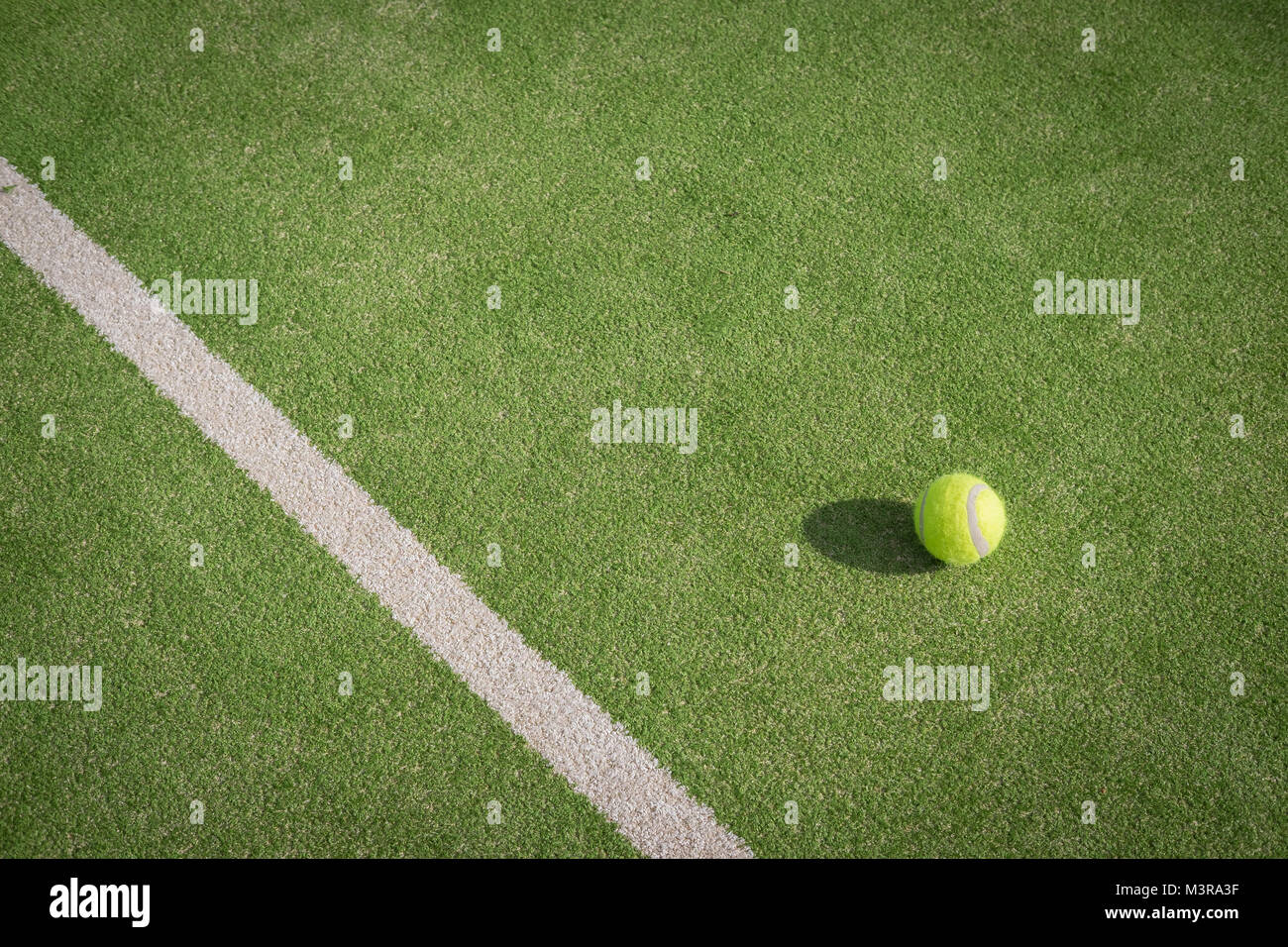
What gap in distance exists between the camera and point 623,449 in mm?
4602

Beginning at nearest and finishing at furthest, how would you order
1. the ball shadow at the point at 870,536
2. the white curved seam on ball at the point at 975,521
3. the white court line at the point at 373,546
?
the white court line at the point at 373,546 < the white curved seam on ball at the point at 975,521 < the ball shadow at the point at 870,536

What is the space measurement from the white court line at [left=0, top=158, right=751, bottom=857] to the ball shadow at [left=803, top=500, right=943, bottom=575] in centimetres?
133

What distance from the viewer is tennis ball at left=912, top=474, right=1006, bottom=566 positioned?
13.4 ft

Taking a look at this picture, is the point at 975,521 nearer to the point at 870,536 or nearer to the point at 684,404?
the point at 870,536

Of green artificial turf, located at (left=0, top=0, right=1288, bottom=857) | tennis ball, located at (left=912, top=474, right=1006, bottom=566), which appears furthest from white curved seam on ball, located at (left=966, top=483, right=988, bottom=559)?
green artificial turf, located at (left=0, top=0, right=1288, bottom=857)

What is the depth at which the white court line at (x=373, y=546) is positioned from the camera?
3.88 metres

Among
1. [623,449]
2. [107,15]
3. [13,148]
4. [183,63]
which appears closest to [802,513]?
[623,449]

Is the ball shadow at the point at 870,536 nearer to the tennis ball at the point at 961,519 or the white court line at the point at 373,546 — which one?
the tennis ball at the point at 961,519

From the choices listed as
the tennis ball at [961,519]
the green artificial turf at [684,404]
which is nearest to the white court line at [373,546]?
the green artificial turf at [684,404]

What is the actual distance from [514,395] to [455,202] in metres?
1.35

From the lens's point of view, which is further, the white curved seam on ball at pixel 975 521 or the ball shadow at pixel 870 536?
the ball shadow at pixel 870 536

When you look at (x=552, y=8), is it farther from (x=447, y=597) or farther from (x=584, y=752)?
(x=584, y=752)

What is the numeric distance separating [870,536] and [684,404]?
45.3 inches

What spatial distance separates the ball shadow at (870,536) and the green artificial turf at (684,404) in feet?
0.07
